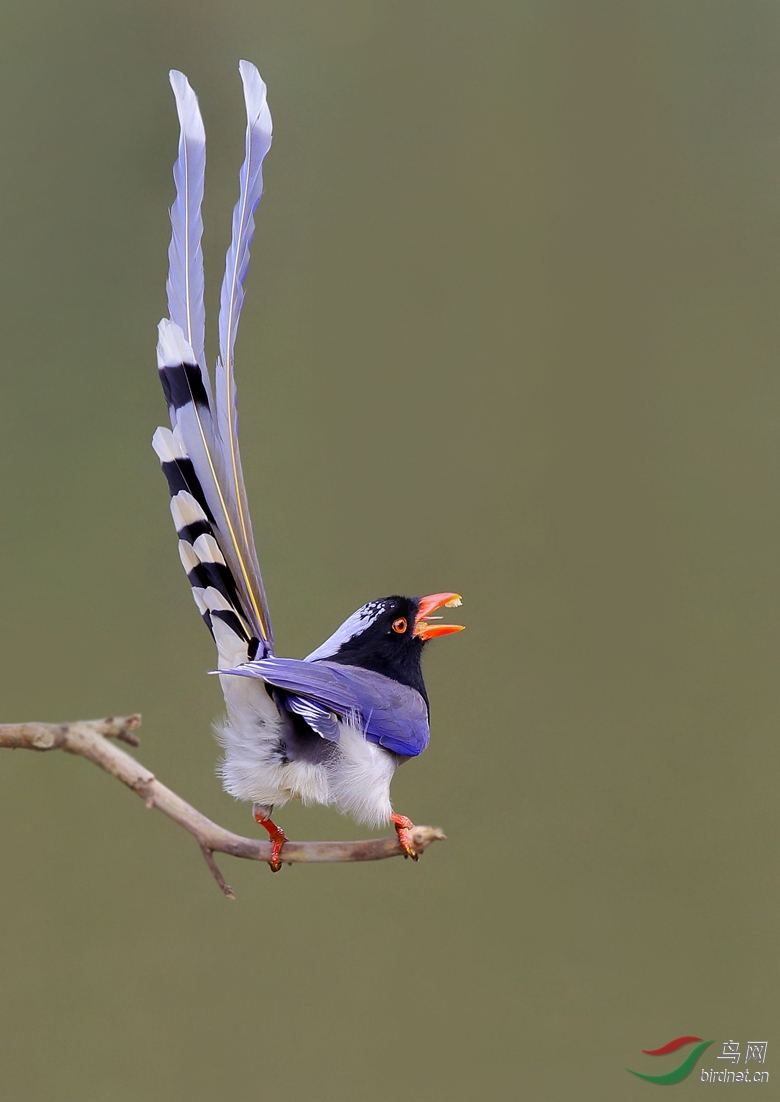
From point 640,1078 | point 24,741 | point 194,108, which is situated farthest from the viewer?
point 640,1078

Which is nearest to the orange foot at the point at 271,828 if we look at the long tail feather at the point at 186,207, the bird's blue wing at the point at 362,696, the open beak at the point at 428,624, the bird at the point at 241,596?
the bird at the point at 241,596

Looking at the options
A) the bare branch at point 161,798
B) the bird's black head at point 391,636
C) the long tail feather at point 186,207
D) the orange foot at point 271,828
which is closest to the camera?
the bare branch at point 161,798

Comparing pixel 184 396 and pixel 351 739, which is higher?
pixel 184 396

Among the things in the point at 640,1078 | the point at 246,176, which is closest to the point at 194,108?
the point at 246,176

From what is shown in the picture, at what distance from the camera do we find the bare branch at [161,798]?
0.76 metres

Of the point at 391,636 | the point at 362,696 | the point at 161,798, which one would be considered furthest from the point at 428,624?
the point at 161,798

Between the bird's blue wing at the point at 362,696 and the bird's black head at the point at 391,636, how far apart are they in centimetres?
2

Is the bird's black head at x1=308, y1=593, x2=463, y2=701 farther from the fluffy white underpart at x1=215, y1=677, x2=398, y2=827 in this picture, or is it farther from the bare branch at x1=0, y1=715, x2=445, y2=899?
the bare branch at x1=0, y1=715, x2=445, y2=899

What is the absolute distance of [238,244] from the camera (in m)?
0.90

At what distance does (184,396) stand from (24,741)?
13.5 inches

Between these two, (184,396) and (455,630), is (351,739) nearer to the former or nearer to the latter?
(455,630)

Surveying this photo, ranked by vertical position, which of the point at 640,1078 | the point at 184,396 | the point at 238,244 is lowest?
the point at 640,1078

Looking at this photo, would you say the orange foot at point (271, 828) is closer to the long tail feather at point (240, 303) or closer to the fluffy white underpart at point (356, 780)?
the fluffy white underpart at point (356, 780)

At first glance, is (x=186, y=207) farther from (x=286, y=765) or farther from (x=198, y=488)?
(x=286, y=765)
